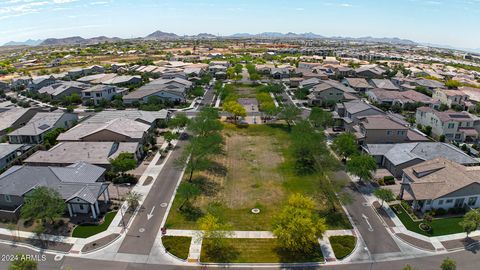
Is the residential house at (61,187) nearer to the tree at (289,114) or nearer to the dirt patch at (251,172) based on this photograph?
the dirt patch at (251,172)

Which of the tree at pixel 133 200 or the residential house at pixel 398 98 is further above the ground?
the residential house at pixel 398 98

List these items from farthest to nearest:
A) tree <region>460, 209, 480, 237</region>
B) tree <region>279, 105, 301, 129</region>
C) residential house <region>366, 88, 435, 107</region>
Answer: residential house <region>366, 88, 435, 107</region>
tree <region>279, 105, 301, 129</region>
tree <region>460, 209, 480, 237</region>

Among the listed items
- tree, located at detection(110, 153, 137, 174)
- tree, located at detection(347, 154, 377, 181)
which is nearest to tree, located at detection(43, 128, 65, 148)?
tree, located at detection(110, 153, 137, 174)

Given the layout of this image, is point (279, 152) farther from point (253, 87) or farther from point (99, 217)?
point (253, 87)

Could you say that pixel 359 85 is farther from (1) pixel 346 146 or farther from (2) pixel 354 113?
(1) pixel 346 146

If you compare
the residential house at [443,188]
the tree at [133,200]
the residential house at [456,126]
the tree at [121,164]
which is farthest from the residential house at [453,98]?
the tree at [133,200]

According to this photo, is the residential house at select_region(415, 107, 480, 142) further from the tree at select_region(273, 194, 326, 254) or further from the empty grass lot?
the tree at select_region(273, 194, 326, 254)

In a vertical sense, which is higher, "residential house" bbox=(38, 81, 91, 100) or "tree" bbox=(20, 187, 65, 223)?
"residential house" bbox=(38, 81, 91, 100)
